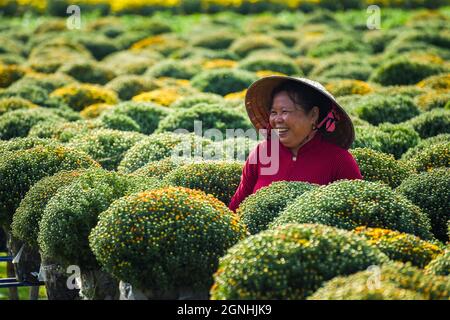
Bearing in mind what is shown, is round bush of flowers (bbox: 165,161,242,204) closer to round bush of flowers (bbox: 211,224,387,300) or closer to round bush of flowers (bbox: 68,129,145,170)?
round bush of flowers (bbox: 68,129,145,170)

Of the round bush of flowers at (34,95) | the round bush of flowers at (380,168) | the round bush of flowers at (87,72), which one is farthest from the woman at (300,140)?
the round bush of flowers at (87,72)

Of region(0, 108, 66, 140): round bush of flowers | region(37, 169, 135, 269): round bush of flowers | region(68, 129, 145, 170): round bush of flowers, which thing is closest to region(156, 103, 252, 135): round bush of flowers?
region(68, 129, 145, 170): round bush of flowers

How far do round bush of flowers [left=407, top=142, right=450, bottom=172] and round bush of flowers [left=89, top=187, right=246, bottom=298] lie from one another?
290 centimetres

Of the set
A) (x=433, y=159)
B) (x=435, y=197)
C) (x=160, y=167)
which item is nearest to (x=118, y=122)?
(x=160, y=167)

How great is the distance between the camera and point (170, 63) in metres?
17.4

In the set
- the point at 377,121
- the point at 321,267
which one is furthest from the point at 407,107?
the point at 321,267

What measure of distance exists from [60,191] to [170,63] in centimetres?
1177

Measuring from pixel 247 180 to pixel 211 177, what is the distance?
40 centimetres

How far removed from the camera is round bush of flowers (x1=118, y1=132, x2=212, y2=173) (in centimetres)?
784

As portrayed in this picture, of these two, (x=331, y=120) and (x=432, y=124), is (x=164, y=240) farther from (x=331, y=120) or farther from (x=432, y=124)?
(x=432, y=124)

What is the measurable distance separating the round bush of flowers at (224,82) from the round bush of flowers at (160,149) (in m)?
6.67

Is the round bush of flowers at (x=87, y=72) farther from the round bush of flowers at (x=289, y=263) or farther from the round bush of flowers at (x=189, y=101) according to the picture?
the round bush of flowers at (x=289, y=263)

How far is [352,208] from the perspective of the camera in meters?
5.11

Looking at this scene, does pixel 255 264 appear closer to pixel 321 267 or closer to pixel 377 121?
pixel 321 267
